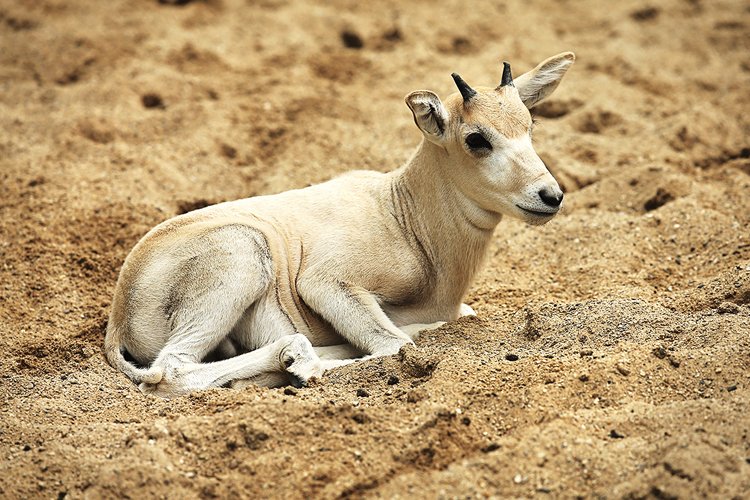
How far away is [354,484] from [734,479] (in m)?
1.89

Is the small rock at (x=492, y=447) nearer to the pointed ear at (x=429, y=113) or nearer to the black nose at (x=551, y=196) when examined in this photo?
the black nose at (x=551, y=196)

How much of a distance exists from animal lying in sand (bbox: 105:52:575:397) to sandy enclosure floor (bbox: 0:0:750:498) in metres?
Answer: 0.34

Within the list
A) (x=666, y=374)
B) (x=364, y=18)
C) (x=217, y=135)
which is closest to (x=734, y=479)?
(x=666, y=374)

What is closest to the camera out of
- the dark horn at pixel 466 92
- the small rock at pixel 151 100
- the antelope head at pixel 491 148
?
the antelope head at pixel 491 148

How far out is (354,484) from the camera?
5094 millimetres

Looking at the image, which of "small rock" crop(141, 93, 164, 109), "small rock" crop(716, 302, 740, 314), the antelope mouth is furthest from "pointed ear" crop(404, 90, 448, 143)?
"small rock" crop(141, 93, 164, 109)

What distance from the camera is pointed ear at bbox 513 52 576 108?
295 inches

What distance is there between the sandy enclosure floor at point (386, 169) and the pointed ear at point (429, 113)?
139 cm

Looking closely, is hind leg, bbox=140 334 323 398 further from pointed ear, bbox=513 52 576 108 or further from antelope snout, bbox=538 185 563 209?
pointed ear, bbox=513 52 576 108

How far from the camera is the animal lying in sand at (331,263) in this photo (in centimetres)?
669

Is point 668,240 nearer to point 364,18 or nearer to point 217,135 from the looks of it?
point 217,135

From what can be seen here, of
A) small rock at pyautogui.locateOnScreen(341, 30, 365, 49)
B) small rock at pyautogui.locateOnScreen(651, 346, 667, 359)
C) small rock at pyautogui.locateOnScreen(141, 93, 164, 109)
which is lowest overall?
small rock at pyautogui.locateOnScreen(141, 93, 164, 109)

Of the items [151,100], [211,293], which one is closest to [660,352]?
[211,293]

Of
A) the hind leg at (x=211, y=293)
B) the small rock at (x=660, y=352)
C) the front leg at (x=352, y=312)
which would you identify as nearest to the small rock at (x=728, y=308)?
the small rock at (x=660, y=352)
